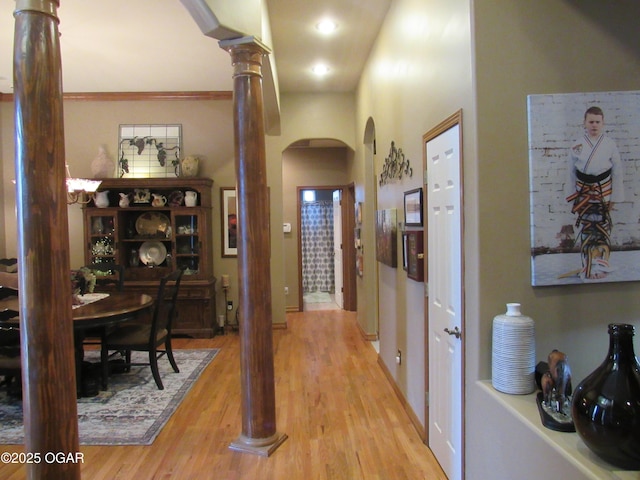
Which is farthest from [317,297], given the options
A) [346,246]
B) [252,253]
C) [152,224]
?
[252,253]

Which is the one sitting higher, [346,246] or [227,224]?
[227,224]

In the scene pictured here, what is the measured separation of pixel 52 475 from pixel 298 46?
4.10m

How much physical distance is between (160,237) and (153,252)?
242 mm

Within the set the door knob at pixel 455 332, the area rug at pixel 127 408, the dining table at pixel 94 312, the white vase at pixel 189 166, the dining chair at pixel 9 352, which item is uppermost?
the white vase at pixel 189 166

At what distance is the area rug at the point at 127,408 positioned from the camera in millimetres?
2994

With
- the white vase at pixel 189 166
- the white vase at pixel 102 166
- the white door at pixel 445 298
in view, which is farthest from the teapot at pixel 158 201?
the white door at pixel 445 298

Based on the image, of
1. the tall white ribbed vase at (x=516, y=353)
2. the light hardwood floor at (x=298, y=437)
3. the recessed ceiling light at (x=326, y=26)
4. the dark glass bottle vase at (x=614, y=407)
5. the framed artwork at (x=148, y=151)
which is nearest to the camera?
the dark glass bottle vase at (x=614, y=407)

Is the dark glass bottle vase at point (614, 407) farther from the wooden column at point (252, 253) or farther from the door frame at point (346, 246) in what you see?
the door frame at point (346, 246)

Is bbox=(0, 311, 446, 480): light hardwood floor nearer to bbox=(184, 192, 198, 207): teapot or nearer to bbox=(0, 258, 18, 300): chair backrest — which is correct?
bbox=(0, 258, 18, 300): chair backrest

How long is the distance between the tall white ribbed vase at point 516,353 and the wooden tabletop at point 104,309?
2.93 metres

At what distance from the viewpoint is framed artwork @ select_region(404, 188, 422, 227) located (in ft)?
9.21

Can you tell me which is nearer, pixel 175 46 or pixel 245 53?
pixel 245 53

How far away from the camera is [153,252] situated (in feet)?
18.6

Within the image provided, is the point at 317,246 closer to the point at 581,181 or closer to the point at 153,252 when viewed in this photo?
the point at 153,252
